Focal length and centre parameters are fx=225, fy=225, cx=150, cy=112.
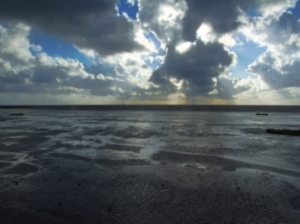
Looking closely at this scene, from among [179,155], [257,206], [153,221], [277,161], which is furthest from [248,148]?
[153,221]

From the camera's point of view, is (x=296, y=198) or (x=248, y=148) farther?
(x=248, y=148)

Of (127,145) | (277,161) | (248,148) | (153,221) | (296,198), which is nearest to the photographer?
(153,221)

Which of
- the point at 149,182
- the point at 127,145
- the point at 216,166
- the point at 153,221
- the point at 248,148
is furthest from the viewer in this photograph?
the point at 127,145

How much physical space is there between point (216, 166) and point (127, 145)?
1026 centimetres

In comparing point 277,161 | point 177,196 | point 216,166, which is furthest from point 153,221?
point 277,161

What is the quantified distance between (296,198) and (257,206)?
7.26 ft

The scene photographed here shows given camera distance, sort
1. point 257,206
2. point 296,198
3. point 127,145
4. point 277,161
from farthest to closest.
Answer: point 127,145, point 277,161, point 296,198, point 257,206

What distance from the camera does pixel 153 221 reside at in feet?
26.0

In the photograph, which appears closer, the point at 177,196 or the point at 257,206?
the point at 257,206

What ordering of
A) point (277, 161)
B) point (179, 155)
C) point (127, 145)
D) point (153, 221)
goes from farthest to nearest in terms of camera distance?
point (127, 145) < point (179, 155) < point (277, 161) < point (153, 221)

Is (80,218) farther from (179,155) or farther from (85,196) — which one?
(179,155)

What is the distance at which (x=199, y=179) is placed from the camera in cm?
1230

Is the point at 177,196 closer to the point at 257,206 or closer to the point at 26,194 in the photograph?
the point at 257,206

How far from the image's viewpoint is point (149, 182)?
11781mm
